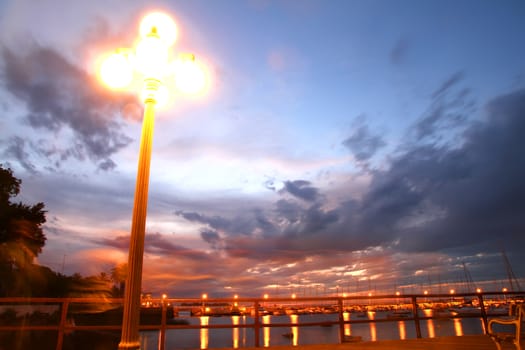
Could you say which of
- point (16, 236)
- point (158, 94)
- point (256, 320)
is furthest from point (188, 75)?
point (16, 236)

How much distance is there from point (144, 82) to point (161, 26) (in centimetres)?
67

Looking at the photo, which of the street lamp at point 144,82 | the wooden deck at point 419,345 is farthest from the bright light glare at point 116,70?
the wooden deck at point 419,345

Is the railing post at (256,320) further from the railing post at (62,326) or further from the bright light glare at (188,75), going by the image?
the bright light glare at (188,75)

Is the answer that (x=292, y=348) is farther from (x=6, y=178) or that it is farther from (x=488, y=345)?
(x=6, y=178)

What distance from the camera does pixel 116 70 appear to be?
408 centimetres

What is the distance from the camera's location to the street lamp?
311 centimetres

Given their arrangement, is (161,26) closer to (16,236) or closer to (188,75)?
(188,75)

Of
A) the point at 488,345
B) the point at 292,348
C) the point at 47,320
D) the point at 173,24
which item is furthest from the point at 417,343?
the point at 47,320

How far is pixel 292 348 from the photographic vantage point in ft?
22.0

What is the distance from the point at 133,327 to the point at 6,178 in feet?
71.9

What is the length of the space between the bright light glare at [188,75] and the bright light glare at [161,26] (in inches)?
13.5

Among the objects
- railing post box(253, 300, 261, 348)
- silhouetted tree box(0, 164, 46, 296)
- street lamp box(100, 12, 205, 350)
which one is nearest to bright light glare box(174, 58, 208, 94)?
street lamp box(100, 12, 205, 350)

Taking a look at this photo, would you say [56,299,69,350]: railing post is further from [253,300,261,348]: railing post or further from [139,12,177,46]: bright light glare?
[139,12,177,46]: bright light glare

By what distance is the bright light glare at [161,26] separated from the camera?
3951mm
